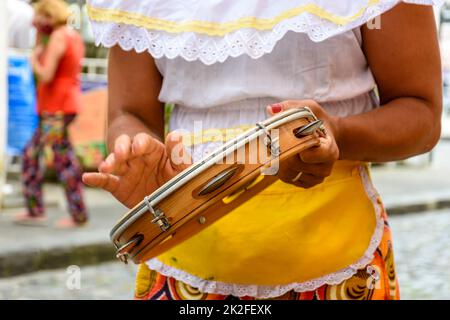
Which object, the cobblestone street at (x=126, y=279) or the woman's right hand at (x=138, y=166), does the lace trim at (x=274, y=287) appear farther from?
the cobblestone street at (x=126, y=279)

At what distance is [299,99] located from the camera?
157 centimetres

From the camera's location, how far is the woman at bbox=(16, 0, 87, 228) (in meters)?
6.64

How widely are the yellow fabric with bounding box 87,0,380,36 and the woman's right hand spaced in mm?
266

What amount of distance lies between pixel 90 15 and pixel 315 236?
581mm

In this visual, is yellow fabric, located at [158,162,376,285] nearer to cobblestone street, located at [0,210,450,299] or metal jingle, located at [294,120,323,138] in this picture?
metal jingle, located at [294,120,323,138]

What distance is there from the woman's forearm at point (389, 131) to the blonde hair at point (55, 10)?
17.4ft

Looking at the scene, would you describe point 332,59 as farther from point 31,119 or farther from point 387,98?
point 31,119

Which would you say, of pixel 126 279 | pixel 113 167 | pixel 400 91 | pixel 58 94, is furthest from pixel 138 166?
pixel 58 94

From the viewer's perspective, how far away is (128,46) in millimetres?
1669

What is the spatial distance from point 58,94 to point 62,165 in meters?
0.53

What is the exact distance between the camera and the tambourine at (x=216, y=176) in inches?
50.2

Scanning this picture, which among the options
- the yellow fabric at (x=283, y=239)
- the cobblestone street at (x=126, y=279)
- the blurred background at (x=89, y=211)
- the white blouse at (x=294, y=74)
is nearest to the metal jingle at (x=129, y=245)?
the yellow fabric at (x=283, y=239)
